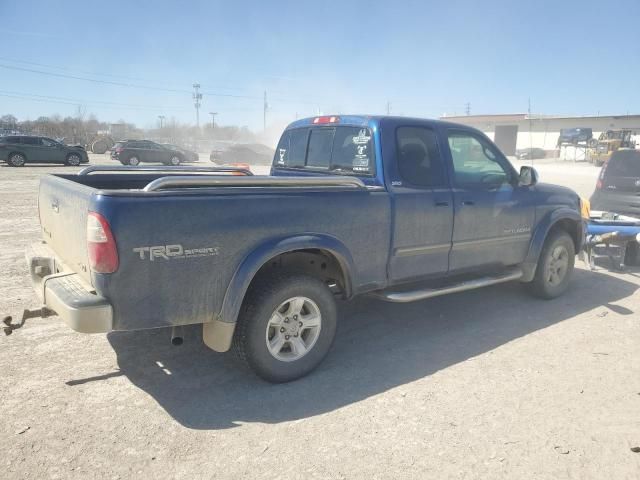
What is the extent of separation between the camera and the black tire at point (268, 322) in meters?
3.48

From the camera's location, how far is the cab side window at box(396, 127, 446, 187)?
4.39m

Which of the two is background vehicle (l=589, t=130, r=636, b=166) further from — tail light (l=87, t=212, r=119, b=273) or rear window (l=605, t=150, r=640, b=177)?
tail light (l=87, t=212, r=119, b=273)

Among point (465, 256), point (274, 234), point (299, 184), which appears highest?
point (299, 184)

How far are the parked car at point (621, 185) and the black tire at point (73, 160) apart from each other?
24859 mm

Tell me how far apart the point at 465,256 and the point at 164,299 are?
2887mm

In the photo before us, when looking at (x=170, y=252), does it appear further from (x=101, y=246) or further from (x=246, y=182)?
(x=246, y=182)

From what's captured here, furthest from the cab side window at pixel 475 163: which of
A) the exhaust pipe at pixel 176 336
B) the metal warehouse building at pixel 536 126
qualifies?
the metal warehouse building at pixel 536 126

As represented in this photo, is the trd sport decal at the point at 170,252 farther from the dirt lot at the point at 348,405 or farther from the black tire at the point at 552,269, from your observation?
the black tire at the point at 552,269

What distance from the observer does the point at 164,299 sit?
3092 millimetres

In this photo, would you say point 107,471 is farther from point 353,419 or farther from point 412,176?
point 412,176

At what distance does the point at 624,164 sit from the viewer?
29.3ft

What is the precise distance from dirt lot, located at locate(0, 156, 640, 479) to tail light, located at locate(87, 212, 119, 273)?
100 cm

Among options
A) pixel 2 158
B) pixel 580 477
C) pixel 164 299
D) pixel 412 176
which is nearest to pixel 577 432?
pixel 580 477

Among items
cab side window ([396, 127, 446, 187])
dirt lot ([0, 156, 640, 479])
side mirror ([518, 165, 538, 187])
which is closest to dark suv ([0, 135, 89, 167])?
dirt lot ([0, 156, 640, 479])
